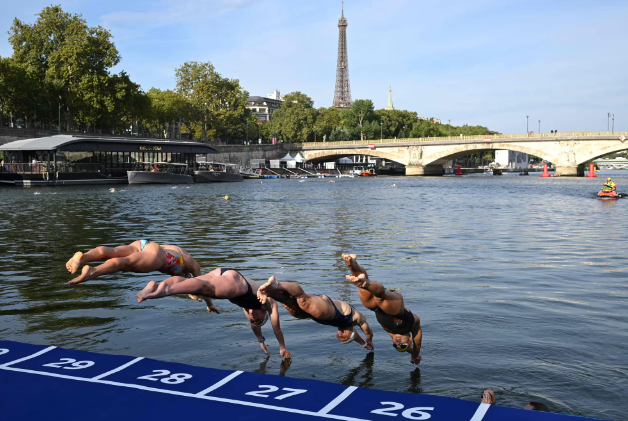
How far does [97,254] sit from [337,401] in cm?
293

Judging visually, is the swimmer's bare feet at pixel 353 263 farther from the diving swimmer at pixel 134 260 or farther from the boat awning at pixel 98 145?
the boat awning at pixel 98 145

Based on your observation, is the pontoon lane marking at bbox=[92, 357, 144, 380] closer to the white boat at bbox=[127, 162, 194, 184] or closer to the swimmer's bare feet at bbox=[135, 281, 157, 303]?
the swimmer's bare feet at bbox=[135, 281, 157, 303]

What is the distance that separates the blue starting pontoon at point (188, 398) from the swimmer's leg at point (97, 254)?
1.25 m

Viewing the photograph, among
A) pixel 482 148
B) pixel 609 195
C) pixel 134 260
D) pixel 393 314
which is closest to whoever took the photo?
pixel 134 260

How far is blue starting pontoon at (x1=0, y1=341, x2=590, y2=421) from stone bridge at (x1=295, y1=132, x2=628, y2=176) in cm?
9466

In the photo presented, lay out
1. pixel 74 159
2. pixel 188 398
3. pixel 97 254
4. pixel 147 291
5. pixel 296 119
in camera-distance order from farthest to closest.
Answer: pixel 296 119 → pixel 74 159 → pixel 97 254 → pixel 188 398 → pixel 147 291

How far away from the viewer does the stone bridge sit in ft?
307

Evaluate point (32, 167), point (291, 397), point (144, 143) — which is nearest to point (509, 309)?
point (291, 397)

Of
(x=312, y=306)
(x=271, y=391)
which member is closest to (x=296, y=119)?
(x=312, y=306)

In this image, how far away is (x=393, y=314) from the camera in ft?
24.5

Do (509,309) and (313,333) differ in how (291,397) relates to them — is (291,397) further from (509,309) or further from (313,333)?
(509,309)

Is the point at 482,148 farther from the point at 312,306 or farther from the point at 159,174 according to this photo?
the point at 312,306

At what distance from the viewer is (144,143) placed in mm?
74938

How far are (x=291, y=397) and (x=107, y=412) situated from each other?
5.83 ft
